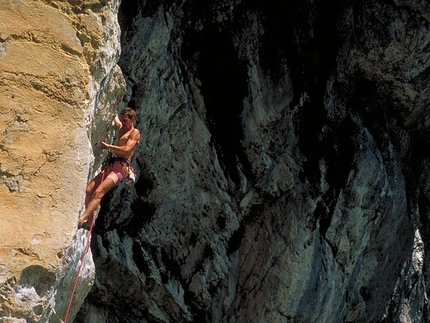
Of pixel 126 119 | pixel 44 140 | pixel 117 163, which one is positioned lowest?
pixel 44 140

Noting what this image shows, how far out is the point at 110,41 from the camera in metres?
8.84

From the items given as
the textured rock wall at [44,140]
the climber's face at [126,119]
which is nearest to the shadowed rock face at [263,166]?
the climber's face at [126,119]

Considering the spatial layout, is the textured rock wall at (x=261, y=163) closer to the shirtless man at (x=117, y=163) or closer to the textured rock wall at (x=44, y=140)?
the shirtless man at (x=117, y=163)

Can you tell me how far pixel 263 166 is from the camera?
581 inches

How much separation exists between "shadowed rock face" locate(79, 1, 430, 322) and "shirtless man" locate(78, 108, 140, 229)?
291 centimetres

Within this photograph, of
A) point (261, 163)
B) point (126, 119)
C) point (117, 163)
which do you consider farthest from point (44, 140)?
point (261, 163)

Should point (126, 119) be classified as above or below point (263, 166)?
below

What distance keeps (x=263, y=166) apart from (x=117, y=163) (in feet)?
17.9

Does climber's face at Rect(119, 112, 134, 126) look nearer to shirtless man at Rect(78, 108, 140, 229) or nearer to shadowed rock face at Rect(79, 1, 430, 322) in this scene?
shirtless man at Rect(78, 108, 140, 229)

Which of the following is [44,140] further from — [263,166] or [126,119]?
[263,166]

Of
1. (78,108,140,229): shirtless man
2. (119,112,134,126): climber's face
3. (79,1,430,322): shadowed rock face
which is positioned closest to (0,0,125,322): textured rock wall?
(78,108,140,229): shirtless man

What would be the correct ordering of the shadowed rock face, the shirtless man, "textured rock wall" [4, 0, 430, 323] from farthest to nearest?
the shadowed rock face, "textured rock wall" [4, 0, 430, 323], the shirtless man

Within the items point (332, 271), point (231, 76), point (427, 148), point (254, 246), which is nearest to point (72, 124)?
point (231, 76)

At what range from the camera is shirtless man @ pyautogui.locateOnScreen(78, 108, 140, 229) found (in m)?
9.43
